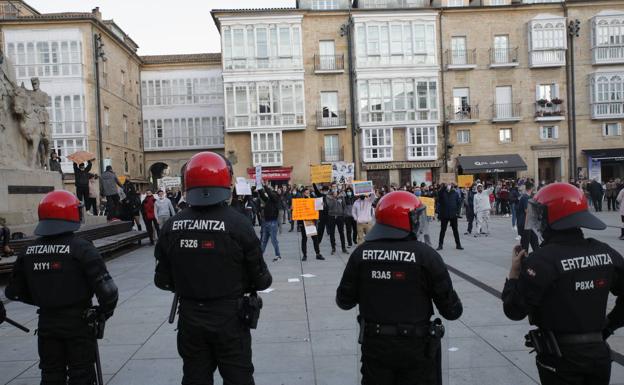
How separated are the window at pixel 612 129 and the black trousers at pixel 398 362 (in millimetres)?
37543

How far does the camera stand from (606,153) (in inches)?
1359

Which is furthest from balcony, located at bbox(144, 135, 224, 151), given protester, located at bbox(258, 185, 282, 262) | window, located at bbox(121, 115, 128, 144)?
protester, located at bbox(258, 185, 282, 262)

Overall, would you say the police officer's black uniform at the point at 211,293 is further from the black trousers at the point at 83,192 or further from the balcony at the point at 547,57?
the balcony at the point at 547,57

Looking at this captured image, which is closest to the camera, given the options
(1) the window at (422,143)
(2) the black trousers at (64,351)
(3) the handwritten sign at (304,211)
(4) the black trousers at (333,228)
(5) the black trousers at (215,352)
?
(5) the black trousers at (215,352)

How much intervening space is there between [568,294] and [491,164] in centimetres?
3267

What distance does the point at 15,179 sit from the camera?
11.1m

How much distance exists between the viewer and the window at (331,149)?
34.9 metres

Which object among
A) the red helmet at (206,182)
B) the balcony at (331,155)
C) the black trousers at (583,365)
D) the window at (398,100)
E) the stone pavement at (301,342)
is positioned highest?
the window at (398,100)

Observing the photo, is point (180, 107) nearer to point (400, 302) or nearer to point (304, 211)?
point (304, 211)

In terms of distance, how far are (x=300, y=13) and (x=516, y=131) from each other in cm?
1640

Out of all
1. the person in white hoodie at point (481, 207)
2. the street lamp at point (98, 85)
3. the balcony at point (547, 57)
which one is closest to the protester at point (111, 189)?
the person in white hoodie at point (481, 207)

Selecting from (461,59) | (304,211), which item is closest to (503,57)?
(461,59)

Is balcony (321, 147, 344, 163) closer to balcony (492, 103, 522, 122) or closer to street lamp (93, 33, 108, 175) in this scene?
balcony (492, 103, 522, 122)

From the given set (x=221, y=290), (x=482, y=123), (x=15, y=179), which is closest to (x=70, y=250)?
(x=221, y=290)
